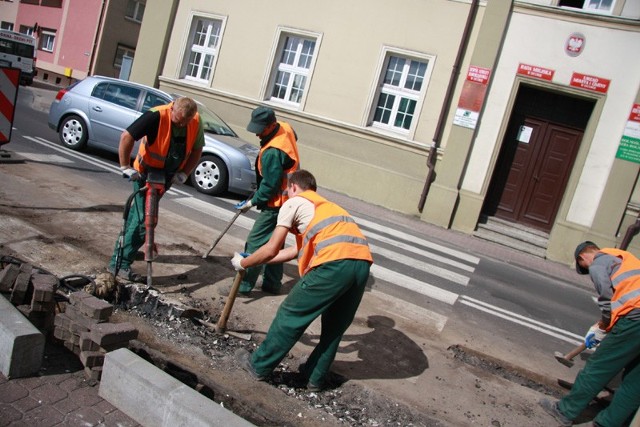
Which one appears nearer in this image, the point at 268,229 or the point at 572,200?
the point at 268,229

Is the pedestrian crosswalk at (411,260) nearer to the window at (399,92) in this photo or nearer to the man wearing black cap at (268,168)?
the man wearing black cap at (268,168)

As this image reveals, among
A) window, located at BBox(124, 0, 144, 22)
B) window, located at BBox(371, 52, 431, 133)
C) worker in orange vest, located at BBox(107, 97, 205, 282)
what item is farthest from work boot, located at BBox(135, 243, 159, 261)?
window, located at BBox(124, 0, 144, 22)

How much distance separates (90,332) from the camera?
11.3ft

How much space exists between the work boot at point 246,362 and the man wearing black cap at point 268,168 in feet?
4.15

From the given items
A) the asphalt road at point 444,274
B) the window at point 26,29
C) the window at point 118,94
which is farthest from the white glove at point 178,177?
the window at point 26,29

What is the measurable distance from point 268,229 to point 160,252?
150 centimetres

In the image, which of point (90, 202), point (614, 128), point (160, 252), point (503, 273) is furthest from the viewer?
point (614, 128)

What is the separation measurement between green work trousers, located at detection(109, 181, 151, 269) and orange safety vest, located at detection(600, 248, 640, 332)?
406 cm

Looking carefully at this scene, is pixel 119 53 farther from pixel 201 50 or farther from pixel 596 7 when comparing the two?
pixel 596 7

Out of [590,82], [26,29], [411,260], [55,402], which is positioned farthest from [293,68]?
[26,29]

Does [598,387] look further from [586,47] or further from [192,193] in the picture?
[586,47]

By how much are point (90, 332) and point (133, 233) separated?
156 centimetres

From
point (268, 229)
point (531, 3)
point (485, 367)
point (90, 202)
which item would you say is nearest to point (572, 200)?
point (531, 3)

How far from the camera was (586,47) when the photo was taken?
37.4ft
